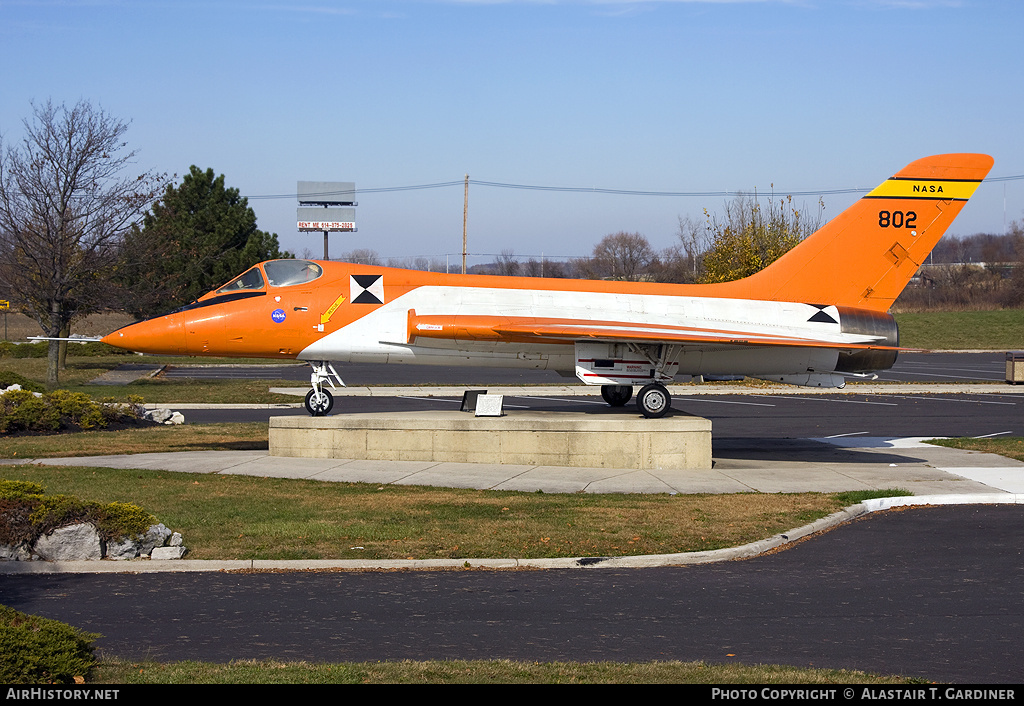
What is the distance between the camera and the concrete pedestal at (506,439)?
1655 centimetres

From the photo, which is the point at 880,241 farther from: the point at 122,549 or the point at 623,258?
the point at 623,258

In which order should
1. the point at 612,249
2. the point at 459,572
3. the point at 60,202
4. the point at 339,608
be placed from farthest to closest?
the point at 612,249, the point at 60,202, the point at 459,572, the point at 339,608

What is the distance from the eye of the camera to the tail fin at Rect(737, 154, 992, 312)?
18359 mm

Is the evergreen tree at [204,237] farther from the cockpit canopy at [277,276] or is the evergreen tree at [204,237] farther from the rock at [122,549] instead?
the rock at [122,549]

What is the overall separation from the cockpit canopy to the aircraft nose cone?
1.01 m

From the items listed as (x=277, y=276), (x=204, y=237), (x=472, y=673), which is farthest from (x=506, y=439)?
(x=204, y=237)

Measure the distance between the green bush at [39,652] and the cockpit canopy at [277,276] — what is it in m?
11.7

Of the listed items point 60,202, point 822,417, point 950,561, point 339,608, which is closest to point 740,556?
point 950,561

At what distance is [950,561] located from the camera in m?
10.5

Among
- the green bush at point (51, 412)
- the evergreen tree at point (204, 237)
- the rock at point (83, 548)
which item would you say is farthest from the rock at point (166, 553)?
the evergreen tree at point (204, 237)

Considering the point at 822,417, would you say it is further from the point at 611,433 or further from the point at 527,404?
the point at 611,433

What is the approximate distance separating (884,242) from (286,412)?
1575 cm

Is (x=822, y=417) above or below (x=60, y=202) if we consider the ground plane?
below

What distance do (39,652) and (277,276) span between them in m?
12.2
